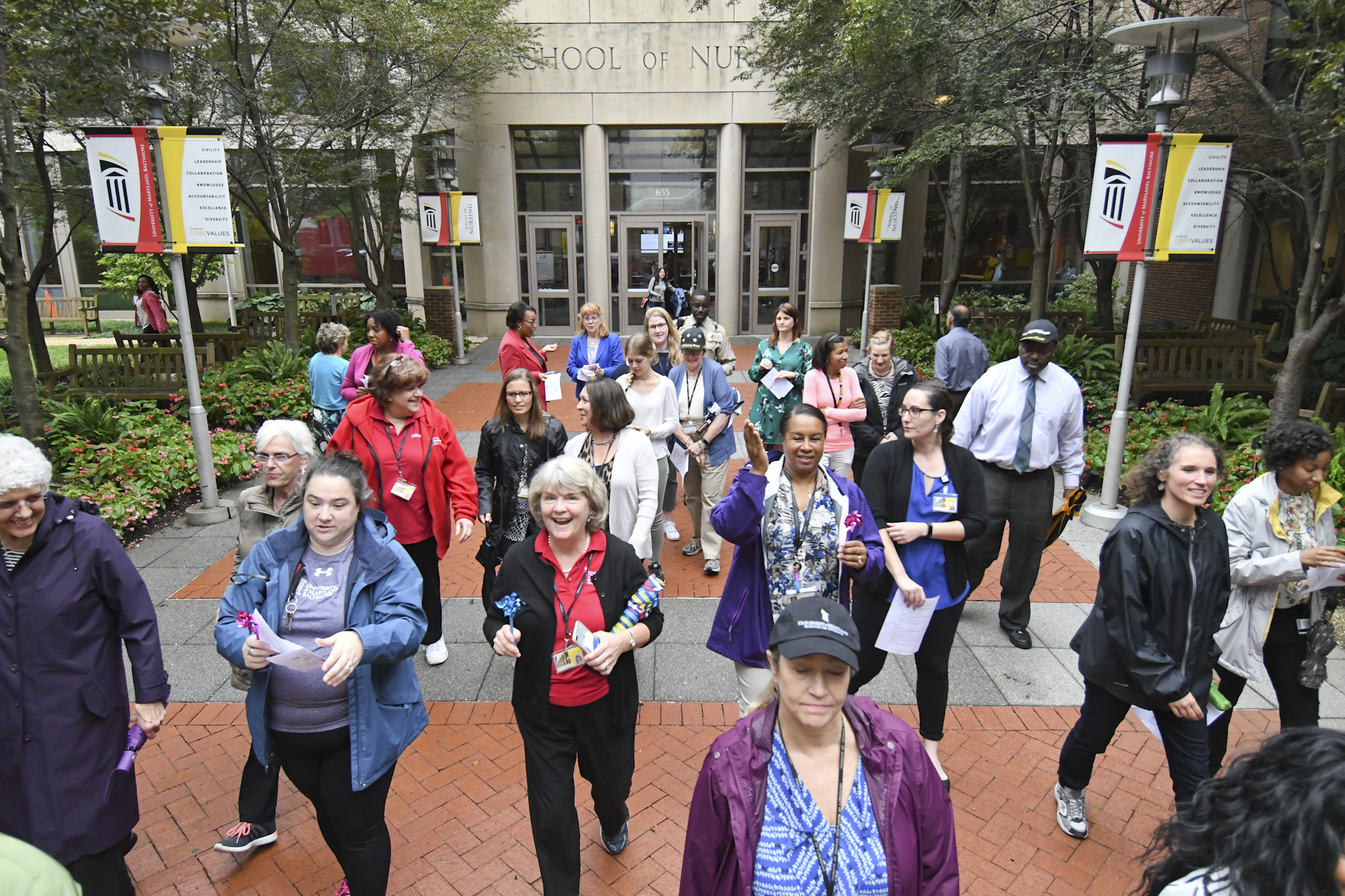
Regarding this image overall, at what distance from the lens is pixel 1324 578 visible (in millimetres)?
3467

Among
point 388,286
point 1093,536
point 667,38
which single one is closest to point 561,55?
point 667,38

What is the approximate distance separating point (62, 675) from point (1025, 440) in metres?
4.98

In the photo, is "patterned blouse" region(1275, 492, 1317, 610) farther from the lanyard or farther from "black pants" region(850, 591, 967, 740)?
the lanyard

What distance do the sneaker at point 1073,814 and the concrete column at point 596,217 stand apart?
1679 centimetres

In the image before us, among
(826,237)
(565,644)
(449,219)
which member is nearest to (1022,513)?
(565,644)

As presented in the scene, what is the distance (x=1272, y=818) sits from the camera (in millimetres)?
1580

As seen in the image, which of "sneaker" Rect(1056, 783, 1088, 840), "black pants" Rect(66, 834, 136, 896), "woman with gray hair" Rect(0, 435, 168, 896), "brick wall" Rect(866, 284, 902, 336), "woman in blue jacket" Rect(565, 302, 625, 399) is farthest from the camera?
"brick wall" Rect(866, 284, 902, 336)

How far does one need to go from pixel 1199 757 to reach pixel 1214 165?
19.9 feet

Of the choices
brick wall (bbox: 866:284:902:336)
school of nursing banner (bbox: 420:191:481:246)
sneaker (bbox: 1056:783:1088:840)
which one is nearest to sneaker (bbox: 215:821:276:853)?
Answer: sneaker (bbox: 1056:783:1088:840)

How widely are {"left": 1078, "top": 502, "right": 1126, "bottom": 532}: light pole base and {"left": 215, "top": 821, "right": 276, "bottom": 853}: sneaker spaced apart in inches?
283

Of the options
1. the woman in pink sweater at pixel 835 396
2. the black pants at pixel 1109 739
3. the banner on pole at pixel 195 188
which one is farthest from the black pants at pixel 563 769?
the banner on pole at pixel 195 188

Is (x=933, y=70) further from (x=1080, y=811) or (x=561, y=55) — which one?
(x=1080, y=811)

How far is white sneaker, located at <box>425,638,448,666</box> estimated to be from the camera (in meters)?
5.13

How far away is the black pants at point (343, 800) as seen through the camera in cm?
289
